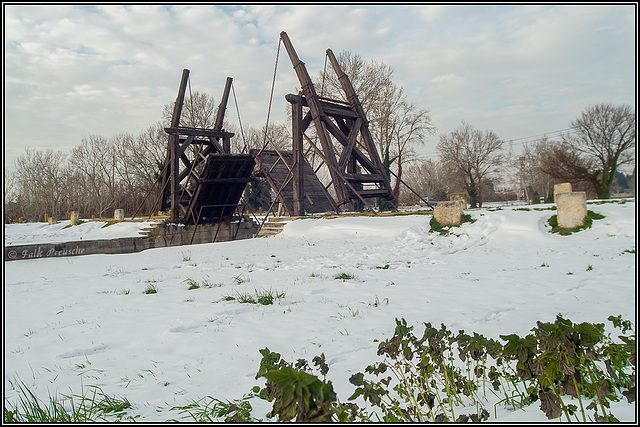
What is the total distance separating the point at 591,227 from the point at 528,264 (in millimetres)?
3180

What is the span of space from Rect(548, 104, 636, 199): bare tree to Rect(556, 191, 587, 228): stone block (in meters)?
18.8

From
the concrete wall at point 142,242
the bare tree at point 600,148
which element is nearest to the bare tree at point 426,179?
the bare tree at point 600,148

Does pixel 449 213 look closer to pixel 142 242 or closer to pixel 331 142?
pixel 331 142

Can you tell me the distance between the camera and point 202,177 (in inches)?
556

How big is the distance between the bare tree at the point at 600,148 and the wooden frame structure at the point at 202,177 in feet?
71.0

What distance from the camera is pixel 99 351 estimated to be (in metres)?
2.74

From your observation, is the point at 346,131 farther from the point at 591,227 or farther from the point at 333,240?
the point at 591,227

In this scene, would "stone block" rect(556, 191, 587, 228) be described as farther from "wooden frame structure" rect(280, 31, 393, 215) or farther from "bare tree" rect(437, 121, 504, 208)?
"bare tree" rect(437, 121, 504, 208)

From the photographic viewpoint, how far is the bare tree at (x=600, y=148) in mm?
23547

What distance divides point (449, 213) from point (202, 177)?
901cm

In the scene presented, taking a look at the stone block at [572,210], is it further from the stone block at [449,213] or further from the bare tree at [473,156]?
the bare tree at [473,156]

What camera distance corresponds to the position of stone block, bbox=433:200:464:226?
9320 millimetres

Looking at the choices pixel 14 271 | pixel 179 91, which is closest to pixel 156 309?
pixel 14 271

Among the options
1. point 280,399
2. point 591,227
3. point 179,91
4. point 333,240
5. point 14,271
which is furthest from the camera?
point 179,91
